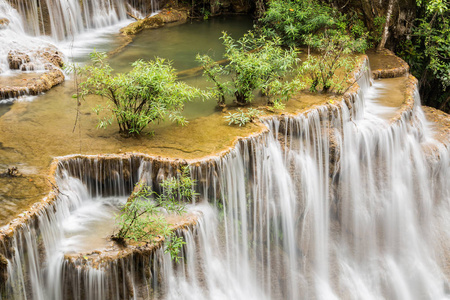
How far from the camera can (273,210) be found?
7688mm

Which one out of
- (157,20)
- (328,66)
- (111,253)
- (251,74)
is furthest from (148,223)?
(157,20)

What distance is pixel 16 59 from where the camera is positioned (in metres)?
9.45

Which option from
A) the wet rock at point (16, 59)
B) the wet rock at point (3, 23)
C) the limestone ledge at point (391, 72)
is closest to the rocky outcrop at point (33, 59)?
the wet rock at point (16, 59)

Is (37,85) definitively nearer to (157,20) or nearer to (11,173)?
(11,173)

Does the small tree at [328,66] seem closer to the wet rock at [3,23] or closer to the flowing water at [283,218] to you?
the flowing water at [283,218]

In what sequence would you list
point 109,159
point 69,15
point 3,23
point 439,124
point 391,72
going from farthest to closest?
point 69,15, point 391,72, point 3,23, point 439,124, point 109,159

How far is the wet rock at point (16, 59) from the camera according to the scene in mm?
9430

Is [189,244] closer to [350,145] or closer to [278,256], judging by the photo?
[278,256]

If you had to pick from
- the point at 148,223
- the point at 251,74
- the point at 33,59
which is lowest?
the point at 148,223

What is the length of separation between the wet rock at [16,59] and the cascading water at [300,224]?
3901 mm

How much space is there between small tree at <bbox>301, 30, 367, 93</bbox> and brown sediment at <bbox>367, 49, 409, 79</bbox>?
1.97 feet

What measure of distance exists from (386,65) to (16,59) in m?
8.20

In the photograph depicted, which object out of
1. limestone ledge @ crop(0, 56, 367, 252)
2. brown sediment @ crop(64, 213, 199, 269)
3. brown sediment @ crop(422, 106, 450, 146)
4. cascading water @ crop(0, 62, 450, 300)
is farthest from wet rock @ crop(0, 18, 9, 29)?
brown sediment @ crop(422, 106, 450, 146)

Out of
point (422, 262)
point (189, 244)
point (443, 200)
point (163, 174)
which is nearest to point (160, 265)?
point (189, 244)
